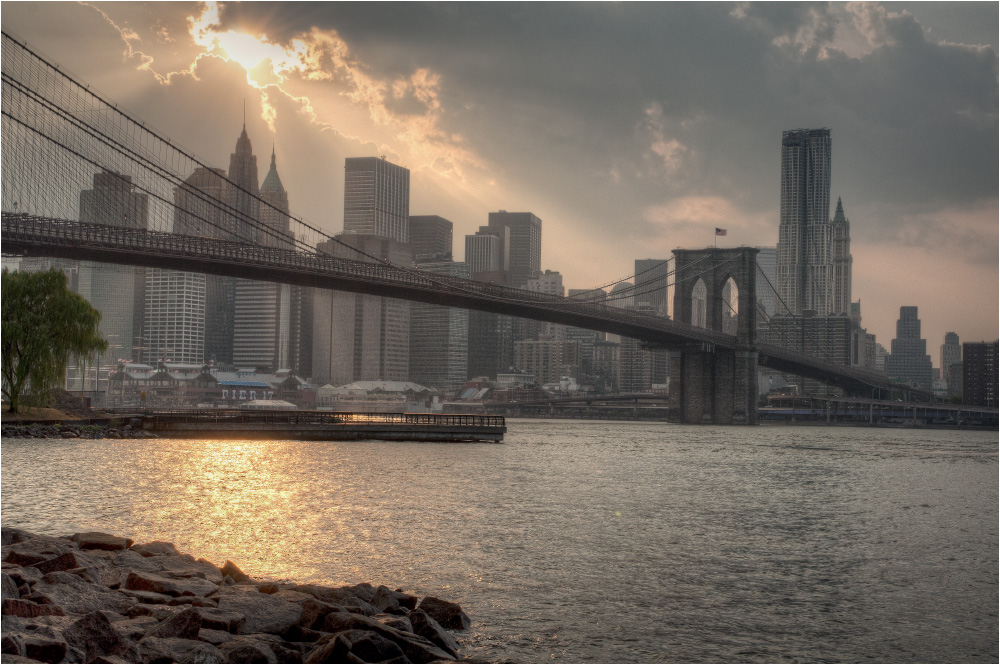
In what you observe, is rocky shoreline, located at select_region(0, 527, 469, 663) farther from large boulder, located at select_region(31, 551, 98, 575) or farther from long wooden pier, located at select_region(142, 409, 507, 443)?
long wooden pier, located at select_region(142, 409, 507, 443)

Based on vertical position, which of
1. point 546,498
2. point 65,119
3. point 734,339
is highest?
point 65,119

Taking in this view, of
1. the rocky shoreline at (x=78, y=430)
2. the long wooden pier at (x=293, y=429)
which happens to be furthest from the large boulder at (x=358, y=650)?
the long wooden pier at (x=293, y=429)

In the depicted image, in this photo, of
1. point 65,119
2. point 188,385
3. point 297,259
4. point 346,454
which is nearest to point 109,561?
point 346,454

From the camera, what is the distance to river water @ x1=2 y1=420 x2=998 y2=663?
496 inches

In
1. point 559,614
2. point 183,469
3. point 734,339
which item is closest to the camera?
point 559,614

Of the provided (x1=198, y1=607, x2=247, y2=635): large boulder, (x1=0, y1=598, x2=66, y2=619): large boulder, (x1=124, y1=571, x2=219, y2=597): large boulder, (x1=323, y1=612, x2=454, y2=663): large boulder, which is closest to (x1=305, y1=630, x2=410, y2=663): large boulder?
(x1=323, y1=612, x2=454, y2=663): large boulder

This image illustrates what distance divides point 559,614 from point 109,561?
6443 millimetres

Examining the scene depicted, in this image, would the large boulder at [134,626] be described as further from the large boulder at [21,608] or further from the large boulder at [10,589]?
the large boulder at [10,589]

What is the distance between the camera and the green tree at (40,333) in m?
41.5

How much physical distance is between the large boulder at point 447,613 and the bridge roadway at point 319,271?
125ft

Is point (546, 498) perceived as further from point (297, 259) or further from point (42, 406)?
point (297, 259)

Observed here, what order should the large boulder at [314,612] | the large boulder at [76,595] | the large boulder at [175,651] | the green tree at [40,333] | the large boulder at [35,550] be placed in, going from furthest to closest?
the green tree at [40,333] → the large boulder at [35,550] → the large boulder at [314,612] → the large boulder at [76,595] → the large boulder at [175,651]

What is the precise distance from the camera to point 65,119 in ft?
151

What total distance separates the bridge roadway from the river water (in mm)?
13381
